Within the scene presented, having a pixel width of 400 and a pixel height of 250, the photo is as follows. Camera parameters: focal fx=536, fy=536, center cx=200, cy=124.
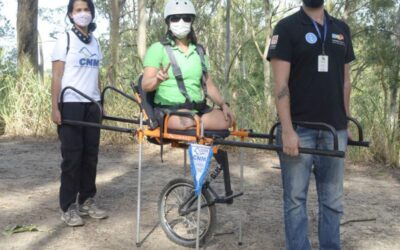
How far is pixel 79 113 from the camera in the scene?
473 cm

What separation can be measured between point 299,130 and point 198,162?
0.73m

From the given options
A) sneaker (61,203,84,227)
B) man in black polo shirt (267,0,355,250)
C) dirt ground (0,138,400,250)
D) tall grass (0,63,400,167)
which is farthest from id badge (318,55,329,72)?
tall grass (0,63,400,167)

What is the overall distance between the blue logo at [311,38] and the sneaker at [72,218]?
2739 mm

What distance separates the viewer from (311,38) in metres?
3.22

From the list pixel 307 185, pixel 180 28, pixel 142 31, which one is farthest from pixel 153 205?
pixel 142 31

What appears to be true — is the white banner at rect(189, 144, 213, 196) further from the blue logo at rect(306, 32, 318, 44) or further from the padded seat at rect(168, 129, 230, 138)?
the blue logo at rect(306, 32, 318, 44)

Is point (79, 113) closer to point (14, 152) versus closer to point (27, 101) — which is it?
point (14, 152)

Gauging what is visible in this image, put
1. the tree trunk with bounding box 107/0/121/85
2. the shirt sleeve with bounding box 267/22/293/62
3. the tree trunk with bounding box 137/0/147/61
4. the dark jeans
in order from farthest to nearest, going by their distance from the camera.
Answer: the tree trunk with bounding box 137/0/147/61 → the tree trunk with bounding box 107/0/121/85 → the dark jeans → the shirt sleeve with bounding box 267/22/293/62

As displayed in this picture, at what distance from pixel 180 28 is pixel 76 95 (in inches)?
48.6

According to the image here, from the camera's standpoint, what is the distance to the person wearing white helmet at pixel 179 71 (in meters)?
3.97

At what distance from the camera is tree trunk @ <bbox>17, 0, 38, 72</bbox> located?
12797 mm

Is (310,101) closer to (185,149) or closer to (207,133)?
(207,133)

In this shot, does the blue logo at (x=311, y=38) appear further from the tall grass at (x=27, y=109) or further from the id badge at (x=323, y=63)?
the tall grass at (x=27, y=109)

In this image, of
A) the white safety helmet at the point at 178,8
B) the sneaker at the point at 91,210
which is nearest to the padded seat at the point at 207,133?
the white safety helmet at the point at 178,8
